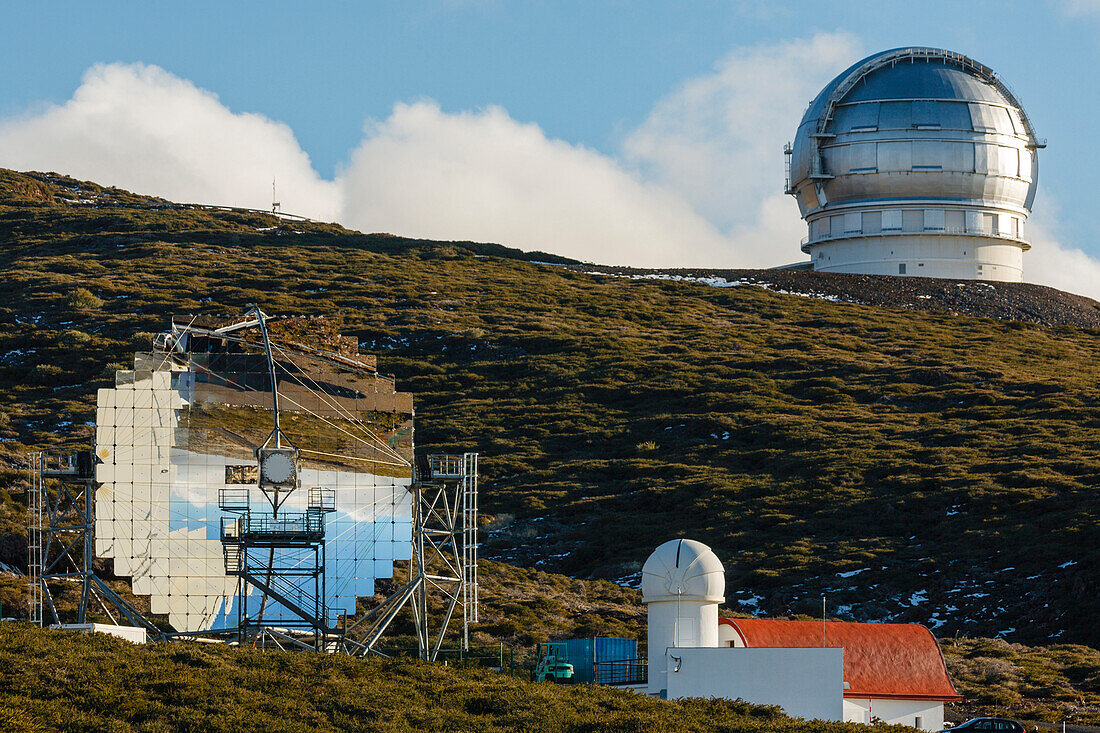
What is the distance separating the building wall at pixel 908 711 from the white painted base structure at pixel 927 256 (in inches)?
2792

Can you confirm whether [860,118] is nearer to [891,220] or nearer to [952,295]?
[891,220]

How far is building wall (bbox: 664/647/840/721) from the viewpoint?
29906mm

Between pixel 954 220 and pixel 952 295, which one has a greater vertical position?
pixel 954 220

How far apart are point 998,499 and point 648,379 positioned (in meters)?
24.2

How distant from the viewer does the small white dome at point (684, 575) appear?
30.8m

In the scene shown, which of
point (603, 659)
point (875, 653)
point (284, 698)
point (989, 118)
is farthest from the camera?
point (989, 118)

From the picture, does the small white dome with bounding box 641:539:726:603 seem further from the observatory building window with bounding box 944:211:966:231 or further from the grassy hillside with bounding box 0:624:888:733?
the observatory building window with bounding box 944:211:966:231

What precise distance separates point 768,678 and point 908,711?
5403 millimetres

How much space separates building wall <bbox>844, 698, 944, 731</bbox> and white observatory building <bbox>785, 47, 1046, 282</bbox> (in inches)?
2727

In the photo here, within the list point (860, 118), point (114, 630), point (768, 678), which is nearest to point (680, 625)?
point (768, 678)

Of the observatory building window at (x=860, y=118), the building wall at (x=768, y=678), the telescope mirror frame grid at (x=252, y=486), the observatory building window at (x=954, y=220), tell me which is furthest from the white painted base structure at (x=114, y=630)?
the observatory building window at (x=954, y=220)

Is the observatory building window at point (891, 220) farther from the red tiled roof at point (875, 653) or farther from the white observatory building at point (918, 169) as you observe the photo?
the red tiled roof at point (875, 653)

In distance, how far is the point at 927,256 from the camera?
102 metres

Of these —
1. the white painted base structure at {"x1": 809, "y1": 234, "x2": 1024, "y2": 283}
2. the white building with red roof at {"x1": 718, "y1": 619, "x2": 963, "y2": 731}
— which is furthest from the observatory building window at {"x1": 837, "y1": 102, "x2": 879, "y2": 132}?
the white building with red roof at {"x1": 718, "y1": 619, "x2": 963, "y2": 731}
